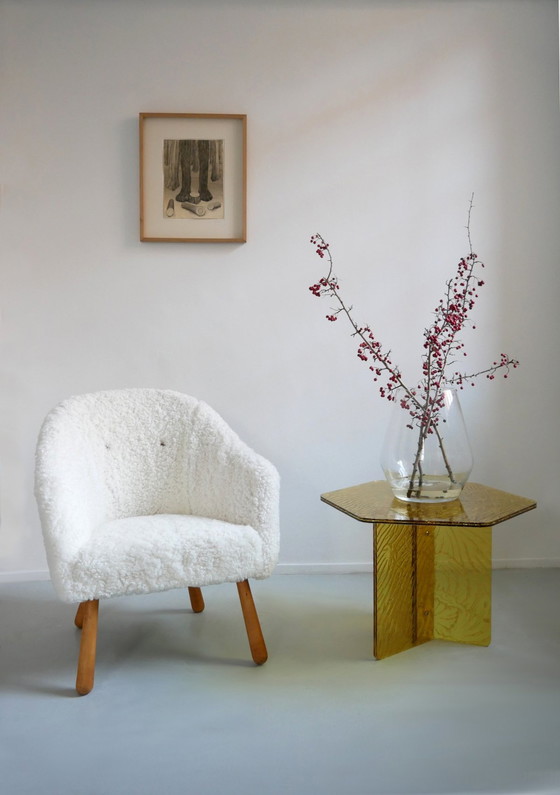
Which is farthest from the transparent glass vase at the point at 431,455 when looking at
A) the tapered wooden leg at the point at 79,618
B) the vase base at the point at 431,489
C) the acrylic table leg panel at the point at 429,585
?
the tapered wooden leg at the point at 79,618

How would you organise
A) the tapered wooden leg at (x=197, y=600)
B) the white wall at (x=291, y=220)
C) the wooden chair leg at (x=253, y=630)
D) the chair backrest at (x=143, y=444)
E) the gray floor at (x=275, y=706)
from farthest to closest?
1. the white wall at (x=291, y=220)
2. the tapered wooden leg at (x=197, y=600)
3. the chair backrest at (x=143, y=444)
4. the wooden chair leg at (x=253, y=630)
5. the gray floor at (x=275, y=706)

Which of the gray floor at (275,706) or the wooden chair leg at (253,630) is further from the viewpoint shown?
the wooden chair leg at (253,630)

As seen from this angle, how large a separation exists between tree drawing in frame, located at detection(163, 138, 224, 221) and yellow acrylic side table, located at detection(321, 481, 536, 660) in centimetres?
118

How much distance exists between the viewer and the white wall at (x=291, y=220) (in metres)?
2.50

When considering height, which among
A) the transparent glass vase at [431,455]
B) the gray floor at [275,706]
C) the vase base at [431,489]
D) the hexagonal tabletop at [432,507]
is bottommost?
the gray floor at [275,706]

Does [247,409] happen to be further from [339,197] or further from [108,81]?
[108,81]

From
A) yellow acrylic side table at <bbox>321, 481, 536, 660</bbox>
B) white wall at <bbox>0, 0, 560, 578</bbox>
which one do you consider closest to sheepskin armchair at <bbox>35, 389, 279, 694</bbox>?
yellow acrylic side table at <bbox>321, 481, 536, 660</bbox>

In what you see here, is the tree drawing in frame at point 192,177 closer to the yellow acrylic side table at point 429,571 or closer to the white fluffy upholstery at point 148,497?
the white fluffy upholstery at point 148,497

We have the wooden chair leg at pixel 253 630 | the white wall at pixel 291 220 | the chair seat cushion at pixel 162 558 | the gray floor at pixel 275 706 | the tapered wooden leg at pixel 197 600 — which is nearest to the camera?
the gray floor at pixel 275 706

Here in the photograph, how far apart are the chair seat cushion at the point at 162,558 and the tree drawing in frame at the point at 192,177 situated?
1206mm

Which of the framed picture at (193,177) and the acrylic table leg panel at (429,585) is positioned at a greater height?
the framed picture at (193,177)

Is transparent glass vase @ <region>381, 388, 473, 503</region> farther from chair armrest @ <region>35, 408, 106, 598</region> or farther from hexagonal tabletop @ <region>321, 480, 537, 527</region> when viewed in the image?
chair armrest @ <region>35, 408, 106, 598</region>

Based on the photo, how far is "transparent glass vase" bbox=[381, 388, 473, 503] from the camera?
1817 millimetres

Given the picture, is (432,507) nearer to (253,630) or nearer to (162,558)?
(253,630)
